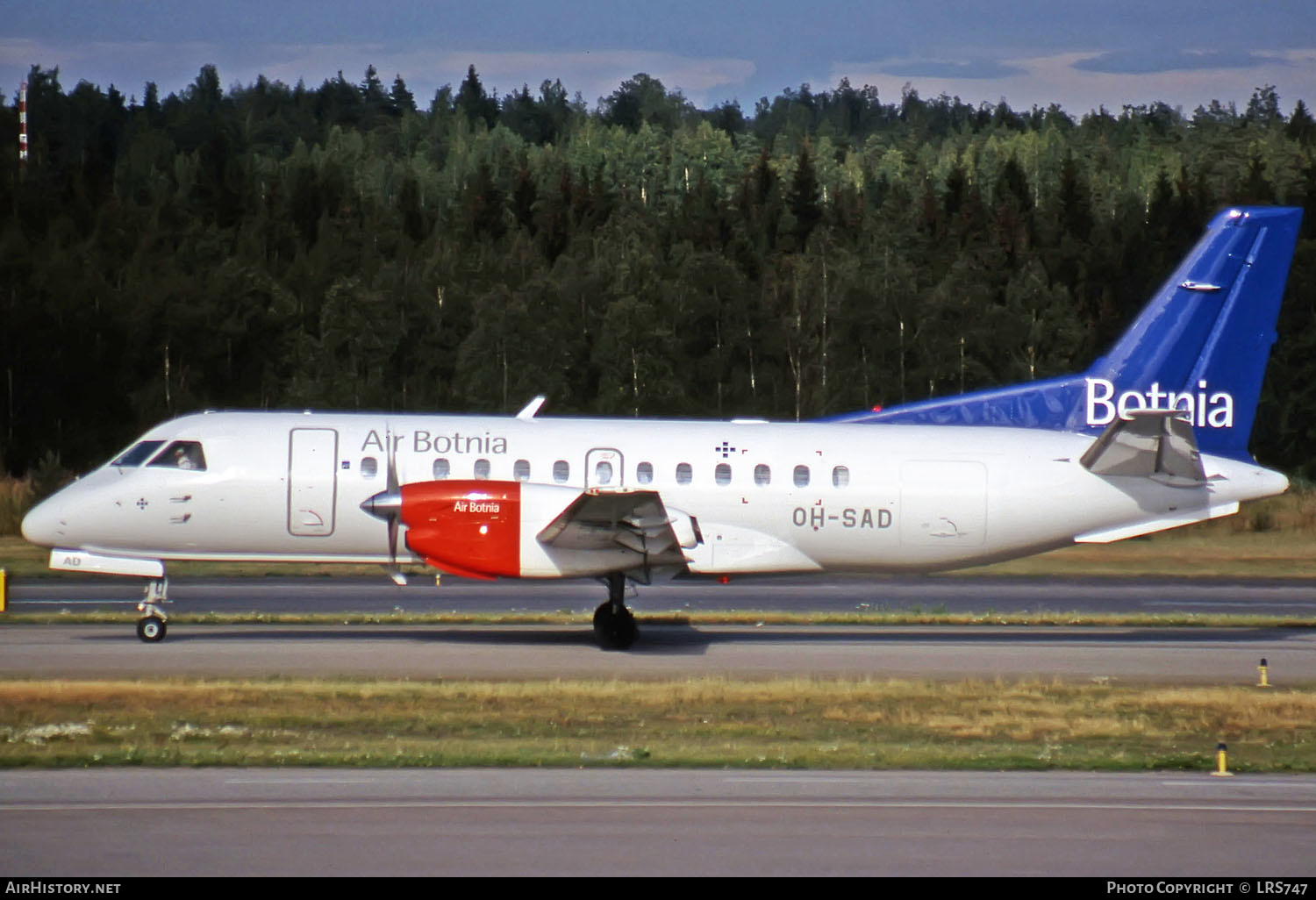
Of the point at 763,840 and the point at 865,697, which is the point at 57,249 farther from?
the point at 763,840

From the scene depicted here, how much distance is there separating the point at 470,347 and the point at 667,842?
4492 cm

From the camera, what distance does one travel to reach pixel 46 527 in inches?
802

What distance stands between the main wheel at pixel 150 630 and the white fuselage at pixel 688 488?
2.99ft

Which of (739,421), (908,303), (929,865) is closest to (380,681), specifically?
(739,421)

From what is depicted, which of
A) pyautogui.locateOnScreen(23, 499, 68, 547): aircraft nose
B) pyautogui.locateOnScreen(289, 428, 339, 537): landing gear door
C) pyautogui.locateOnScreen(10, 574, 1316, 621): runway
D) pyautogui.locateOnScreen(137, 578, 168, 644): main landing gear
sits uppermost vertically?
pyautogui.locateOnScreen(289, 428, 339, 537): landing gear door

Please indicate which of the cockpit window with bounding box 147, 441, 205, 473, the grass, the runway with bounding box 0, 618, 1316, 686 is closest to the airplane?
the cockpit window with bounding box 147, 441, 205, 473

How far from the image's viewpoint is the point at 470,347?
54.1 meters

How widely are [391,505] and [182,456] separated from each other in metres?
3.46

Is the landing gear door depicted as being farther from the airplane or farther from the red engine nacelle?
the red engine nacelle

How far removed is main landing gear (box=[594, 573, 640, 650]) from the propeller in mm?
2810

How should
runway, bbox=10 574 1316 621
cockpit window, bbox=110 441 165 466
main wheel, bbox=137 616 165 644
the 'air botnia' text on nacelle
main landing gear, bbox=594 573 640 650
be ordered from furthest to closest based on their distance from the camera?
runway, bbox=10 574 1316 621 → the 'air botnia' text on nacelle → cockpit window, bbox=110 441 165 466 → main landing gear, bbox=594 573 640 650 → main wheel, bbox=137 616 165 644

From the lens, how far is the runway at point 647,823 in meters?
9.50

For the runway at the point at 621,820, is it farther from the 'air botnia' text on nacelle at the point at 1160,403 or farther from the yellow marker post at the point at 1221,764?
the 'air botnia' text on nacelle at the point at 1160,403

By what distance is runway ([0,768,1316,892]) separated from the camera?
9500 mm
